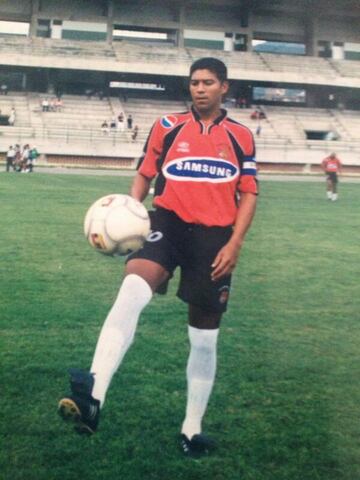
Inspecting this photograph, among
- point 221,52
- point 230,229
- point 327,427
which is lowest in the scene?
point 327,427

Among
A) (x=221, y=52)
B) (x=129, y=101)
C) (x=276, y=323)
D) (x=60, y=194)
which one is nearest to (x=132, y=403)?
(x=276, y=323)

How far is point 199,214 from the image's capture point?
152 inches

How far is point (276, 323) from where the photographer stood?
21.3 ft

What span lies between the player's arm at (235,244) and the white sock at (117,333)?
0.45 meters

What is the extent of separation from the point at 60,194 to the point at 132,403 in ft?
54.2

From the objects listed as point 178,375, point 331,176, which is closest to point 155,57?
point 331,176

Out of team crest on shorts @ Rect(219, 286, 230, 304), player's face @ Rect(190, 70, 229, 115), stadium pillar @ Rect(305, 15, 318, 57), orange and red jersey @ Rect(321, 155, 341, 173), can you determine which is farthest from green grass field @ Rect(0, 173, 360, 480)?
stadium pillar @ Rect(305, 15, 318, 57)

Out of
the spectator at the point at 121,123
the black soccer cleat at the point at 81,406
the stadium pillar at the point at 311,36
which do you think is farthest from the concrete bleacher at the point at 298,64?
the black soccer cleat at the point at 81,406

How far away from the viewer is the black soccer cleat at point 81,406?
10.5 ft

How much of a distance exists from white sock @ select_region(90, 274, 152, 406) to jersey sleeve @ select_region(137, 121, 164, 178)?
0.85 metres

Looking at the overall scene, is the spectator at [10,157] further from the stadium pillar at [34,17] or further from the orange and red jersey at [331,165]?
the stadium pillar at [34,17]

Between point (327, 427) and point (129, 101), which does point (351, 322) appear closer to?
point (327, 427)

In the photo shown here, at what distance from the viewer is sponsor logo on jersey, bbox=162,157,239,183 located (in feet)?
12.8

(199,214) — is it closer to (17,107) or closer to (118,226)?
(118,226)
